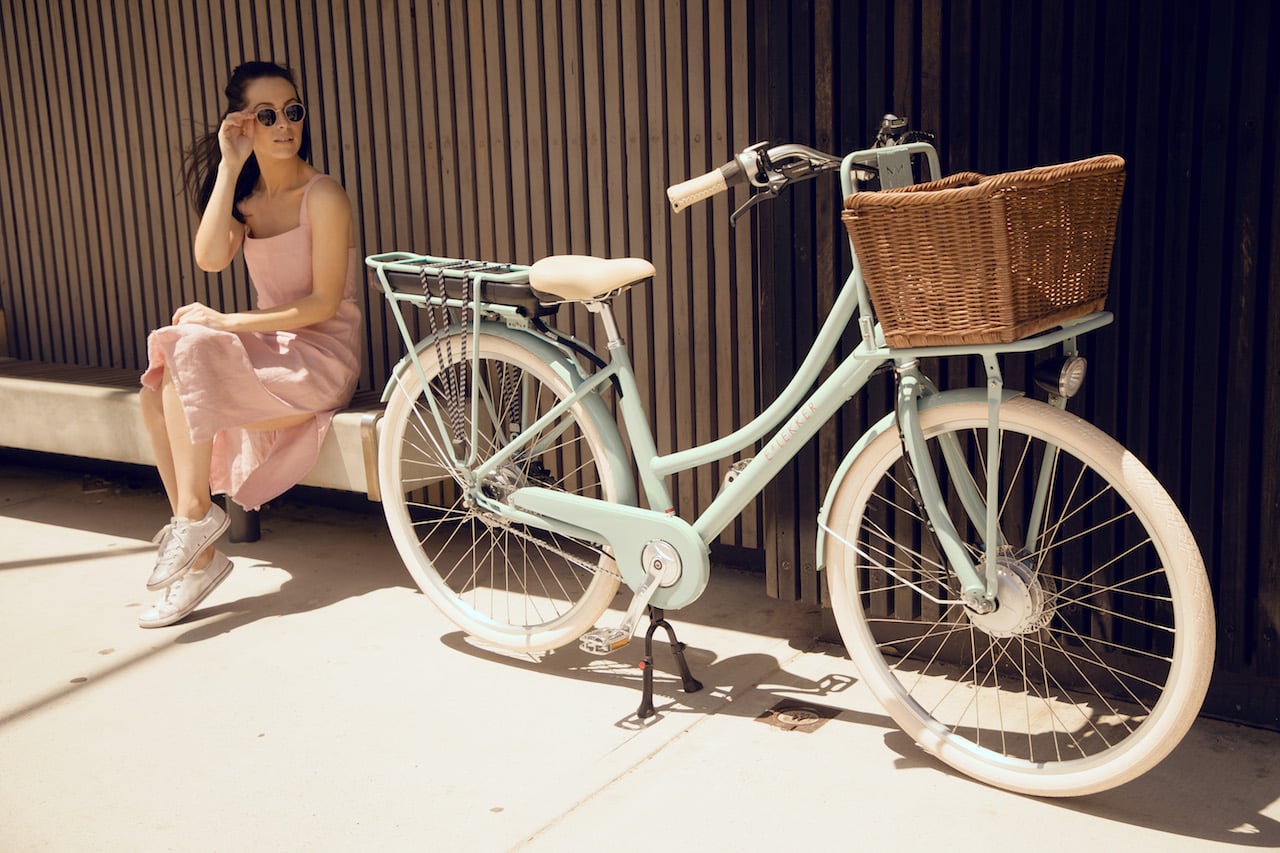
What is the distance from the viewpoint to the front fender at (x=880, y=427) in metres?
3.03

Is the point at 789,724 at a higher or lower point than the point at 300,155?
lower

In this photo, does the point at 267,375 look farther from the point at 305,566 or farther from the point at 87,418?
the point at 87,418

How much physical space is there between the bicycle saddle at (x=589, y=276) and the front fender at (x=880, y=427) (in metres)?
0.67

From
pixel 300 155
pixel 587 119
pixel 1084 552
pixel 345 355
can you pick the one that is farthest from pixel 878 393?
pixel 300 155

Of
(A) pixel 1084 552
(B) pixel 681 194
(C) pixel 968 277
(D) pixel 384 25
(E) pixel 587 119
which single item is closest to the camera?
(C) pixel 968 277

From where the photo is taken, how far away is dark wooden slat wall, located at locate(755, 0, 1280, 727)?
3.09 meters

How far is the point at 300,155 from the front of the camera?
4723mm

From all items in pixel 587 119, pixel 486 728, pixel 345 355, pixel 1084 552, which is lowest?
pixel 486 728

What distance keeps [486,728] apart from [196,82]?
3237mm

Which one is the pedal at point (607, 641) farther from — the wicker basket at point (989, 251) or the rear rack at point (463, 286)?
the wicker basket at point (989, 251)

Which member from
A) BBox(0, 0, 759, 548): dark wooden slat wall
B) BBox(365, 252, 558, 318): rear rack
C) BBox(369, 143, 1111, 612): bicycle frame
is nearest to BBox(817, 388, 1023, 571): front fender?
BBox(369, 143, 1111, 612): bicycle frame

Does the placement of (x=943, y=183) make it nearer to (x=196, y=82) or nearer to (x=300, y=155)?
(x=300, y=155)

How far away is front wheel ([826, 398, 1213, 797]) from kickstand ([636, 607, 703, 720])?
1.66 feet

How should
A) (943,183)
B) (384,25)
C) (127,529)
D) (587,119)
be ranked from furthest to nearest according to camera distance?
1. (127,529)
2. (384,25)
3. (587,119)
4. (943,183)
